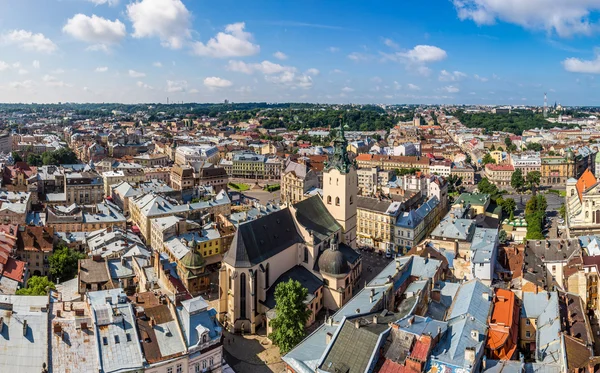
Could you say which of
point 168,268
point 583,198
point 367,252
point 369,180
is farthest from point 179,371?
point 369,180

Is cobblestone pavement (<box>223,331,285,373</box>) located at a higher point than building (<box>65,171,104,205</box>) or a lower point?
lower

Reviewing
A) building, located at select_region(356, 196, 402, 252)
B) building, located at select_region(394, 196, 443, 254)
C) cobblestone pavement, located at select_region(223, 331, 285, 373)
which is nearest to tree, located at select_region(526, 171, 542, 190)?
building, located at select_region(394, 196, 443, 254)

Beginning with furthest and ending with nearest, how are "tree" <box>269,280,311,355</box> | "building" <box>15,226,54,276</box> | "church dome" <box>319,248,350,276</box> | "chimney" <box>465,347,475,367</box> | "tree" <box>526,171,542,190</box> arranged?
"tree" <box>526,171,542,190</box> → "building" <box>15,226,54,276</box> → "church dome" <box>319,248,350,276</box> → "tree" <box>269,280,311,355</box> → "chimney" <box>465,347,475,367</box>

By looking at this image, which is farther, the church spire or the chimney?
the church spire

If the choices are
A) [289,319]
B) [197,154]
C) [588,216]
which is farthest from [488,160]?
[289,319]

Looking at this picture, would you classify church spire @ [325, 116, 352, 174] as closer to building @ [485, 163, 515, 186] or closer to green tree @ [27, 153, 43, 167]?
building @ [485, 163, 515, 186]

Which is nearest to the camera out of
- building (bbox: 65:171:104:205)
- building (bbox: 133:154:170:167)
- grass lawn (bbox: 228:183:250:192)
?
building (bbox: 65:171:104:205)

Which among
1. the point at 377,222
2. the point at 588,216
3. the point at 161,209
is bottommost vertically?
the point at 377,222

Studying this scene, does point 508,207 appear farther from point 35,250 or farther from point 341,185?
point 35,250
